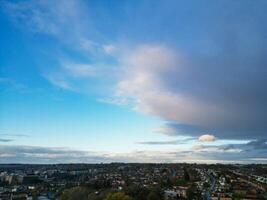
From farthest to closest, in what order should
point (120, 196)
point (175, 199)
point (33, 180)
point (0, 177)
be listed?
point (0, 177) < point (33, 180) < point (175, 199) < point (120, 196)

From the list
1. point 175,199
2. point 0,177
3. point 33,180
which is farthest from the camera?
point 0,177

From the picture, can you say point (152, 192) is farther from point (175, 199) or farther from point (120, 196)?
point (120, 196)

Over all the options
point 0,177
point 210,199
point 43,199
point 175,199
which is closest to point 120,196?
point 175,199

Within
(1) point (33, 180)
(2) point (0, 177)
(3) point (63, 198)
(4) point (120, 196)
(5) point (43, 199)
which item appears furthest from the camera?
(2) point (0, 177)

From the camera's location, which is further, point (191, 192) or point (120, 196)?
point (191, 192)

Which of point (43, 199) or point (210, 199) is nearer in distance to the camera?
point (210, 199)

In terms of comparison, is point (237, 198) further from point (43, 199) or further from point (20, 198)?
point (20, 198)

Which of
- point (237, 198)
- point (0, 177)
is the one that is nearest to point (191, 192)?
point (237, 198)

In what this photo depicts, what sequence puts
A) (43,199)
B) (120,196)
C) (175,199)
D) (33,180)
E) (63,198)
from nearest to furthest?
(120,196) → (63,198) → (175,199) → (43,199) → (33,180)
